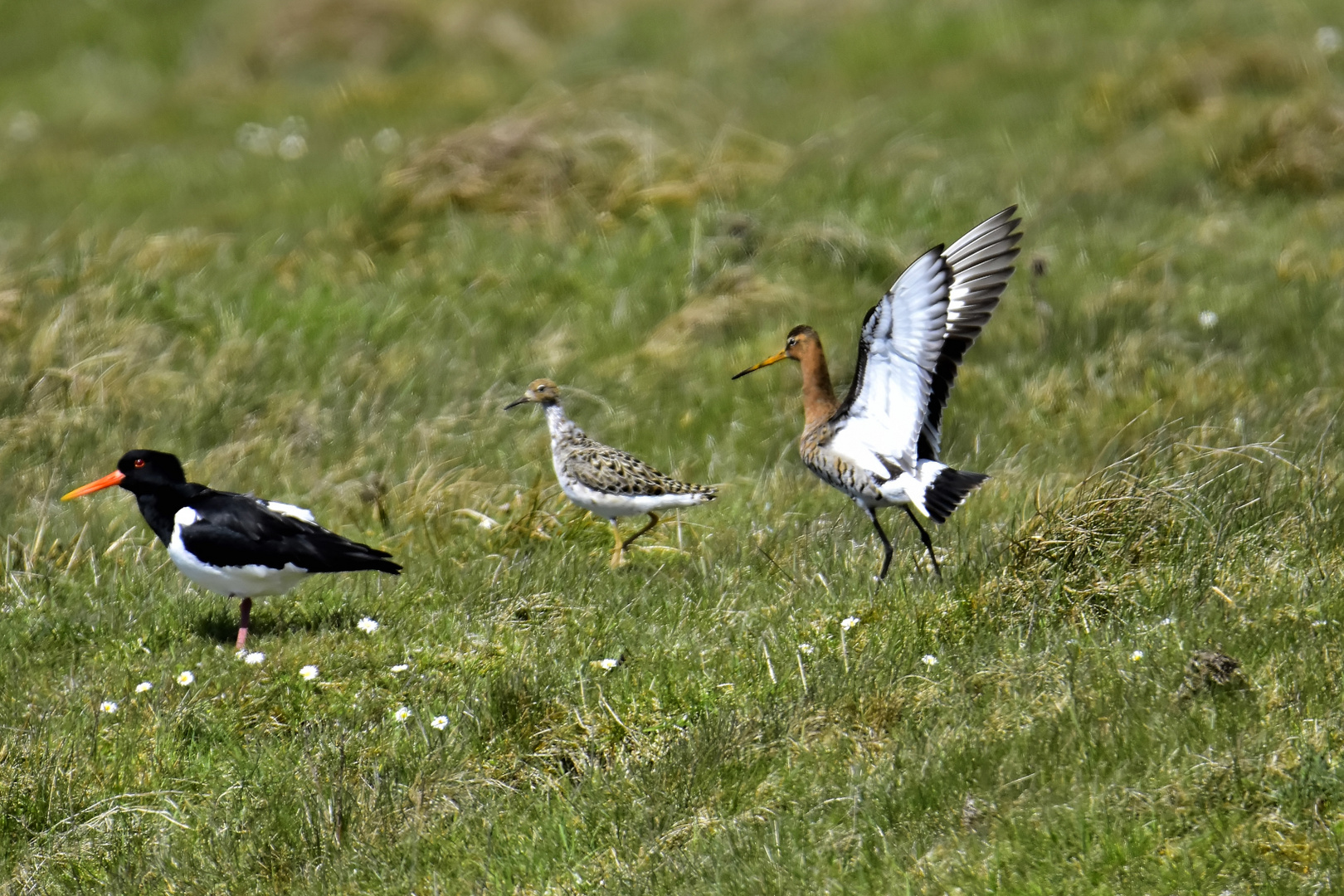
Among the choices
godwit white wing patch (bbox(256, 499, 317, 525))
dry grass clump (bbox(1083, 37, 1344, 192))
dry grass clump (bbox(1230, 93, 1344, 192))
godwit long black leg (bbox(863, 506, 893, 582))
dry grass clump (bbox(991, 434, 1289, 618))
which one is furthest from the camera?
dry grass clump (bbox(1083, 37, 1344, 192))

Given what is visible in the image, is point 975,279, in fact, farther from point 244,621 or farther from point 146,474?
point 146,474

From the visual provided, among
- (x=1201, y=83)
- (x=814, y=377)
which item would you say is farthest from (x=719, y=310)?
(x=1201, y=83)

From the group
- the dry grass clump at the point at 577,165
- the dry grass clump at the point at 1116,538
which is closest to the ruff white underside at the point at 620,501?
the dry grass clump at the point at 1116,538

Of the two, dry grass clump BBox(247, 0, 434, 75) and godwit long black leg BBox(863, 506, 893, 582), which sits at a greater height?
godwit long black leg BBox(863, 506, 893, 582)

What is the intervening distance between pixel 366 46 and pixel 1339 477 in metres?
22.3

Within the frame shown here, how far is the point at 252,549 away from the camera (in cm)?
766

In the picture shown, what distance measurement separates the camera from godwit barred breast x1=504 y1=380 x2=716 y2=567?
351 inches

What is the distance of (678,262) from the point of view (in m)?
14.1

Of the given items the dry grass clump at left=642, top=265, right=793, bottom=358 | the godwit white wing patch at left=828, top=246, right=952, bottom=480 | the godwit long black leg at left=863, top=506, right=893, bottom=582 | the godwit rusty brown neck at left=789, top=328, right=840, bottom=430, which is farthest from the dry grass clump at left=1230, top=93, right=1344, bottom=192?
the godwit long black leg at left=863, top=506, right=893, bottom=582

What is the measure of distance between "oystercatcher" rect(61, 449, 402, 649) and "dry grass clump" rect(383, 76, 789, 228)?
7.96 meters

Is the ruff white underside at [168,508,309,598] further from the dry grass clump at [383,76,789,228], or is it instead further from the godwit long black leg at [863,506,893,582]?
the dry grass clump at [383,76,789,228]

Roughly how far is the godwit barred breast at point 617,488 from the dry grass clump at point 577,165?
21.2 feet

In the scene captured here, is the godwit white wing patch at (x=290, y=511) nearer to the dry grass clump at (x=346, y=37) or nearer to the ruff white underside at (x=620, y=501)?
the ruff white underside at (x=620, y=501)

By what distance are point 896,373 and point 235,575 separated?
362 cm
